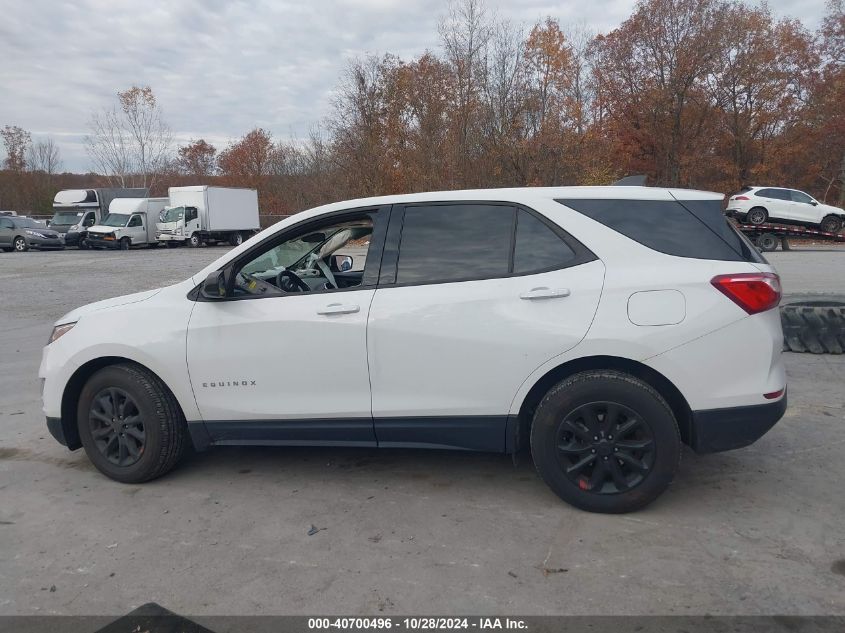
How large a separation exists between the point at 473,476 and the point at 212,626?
1.98 meters

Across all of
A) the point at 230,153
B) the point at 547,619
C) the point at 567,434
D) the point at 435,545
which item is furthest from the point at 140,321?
the point at 230,153

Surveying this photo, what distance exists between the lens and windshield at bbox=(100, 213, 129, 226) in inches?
1340

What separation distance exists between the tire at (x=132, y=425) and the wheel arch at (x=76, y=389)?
0.17ft

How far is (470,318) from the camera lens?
3.72m

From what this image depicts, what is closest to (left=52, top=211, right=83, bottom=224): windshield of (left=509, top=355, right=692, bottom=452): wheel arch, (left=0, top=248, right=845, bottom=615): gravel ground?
(left=0, top=248, right=845, bottom=615): gravel ground

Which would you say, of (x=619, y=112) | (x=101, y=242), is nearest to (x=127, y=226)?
(x=101, y=242)

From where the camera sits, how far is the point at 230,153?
186ft

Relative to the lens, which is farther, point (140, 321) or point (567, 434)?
point (140, 321)

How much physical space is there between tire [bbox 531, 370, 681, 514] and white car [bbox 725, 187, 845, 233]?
76.2 ft

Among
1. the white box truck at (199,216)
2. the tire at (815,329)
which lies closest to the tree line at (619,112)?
the white box truck at (199,216)

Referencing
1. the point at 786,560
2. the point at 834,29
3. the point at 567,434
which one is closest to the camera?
the point at 786,560

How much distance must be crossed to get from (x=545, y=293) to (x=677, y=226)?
840mm

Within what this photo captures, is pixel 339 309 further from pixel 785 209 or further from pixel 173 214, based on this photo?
pixel 173 214

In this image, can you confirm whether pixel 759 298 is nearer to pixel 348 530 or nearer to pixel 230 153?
pixel 348 530
